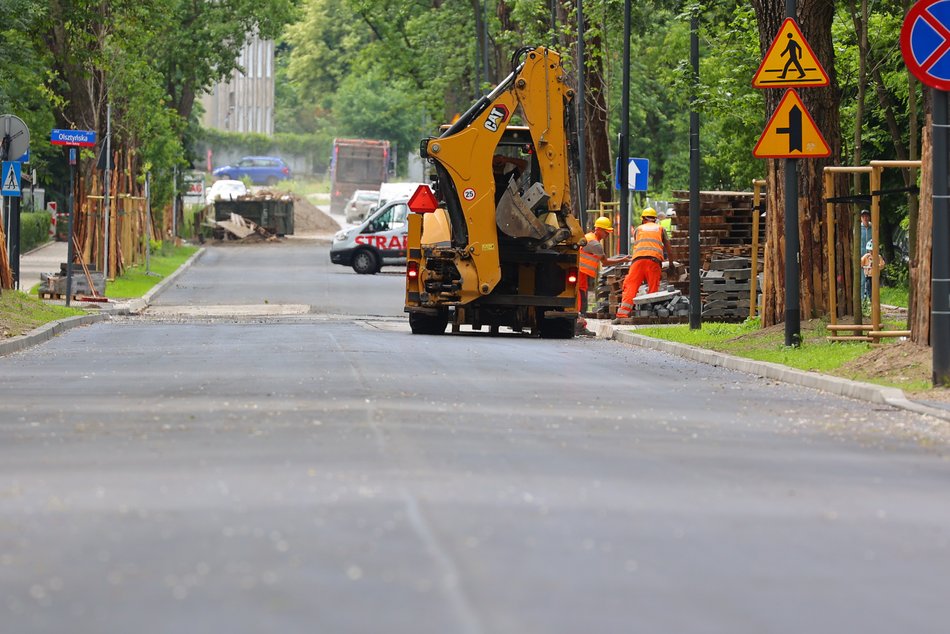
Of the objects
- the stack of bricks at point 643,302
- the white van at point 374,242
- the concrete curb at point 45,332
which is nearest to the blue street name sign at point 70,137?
the concrete curb at point 45,332

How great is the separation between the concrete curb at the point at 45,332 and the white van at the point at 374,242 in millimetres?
21804

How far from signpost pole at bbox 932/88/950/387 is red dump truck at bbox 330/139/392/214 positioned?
80.6m

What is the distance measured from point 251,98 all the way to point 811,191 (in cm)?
11421

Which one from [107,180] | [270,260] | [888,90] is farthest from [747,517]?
[270,260]

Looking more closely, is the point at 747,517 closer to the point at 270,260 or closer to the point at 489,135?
the point at 489,135

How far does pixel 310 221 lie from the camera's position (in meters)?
87.9

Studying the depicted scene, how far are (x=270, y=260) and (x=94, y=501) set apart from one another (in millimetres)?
52441

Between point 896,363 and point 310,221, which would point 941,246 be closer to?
point 896,363

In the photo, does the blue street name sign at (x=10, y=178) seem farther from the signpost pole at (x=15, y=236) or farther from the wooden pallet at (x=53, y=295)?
the wooden pallet at (x=53, y=295)

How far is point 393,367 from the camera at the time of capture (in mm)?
17766

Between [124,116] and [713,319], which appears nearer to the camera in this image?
[713,319]

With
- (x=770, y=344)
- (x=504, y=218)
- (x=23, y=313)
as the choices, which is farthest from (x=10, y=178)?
(x=770, y=344)

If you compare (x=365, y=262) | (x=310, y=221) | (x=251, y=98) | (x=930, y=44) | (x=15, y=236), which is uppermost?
(x=251, y=98)

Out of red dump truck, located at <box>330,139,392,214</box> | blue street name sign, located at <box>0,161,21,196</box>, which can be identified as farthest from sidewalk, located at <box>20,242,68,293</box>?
red dump truck, located at <box>330,139,392,214</box>
